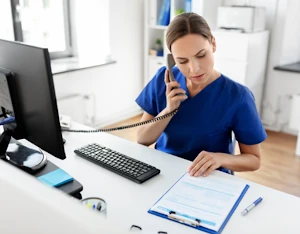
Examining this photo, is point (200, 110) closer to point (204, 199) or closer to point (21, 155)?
point (204, 199)

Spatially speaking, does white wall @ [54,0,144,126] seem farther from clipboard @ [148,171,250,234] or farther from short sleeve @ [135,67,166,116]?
clipboard @ [148,171,250,234]

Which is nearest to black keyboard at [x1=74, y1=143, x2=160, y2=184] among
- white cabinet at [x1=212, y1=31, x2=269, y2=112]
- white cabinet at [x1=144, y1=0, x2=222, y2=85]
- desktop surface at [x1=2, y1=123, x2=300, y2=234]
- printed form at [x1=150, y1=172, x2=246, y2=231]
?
desktop surface at [x1=2, y1=123, x2=300, y2=234]

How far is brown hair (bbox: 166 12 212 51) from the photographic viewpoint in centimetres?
126

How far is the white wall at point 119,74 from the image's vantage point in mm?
3396

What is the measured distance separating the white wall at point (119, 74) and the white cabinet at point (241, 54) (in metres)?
0.91

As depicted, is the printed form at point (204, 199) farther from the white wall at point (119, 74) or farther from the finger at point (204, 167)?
the white wall at point (119, 74)

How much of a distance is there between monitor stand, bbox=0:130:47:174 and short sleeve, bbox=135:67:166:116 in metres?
0.50

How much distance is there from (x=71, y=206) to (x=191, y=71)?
3.17 feet

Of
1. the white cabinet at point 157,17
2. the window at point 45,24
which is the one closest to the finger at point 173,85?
the window at point 45,24

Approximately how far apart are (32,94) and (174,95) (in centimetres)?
59

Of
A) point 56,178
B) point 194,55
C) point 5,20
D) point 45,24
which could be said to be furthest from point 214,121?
point 45,24

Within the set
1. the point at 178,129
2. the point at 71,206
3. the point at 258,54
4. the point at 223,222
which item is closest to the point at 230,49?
the point at 258,54

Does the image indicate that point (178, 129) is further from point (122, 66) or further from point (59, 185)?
point (122, 66)

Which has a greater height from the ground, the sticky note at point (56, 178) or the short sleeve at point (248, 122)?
the short sleeve at point (248, 122)
